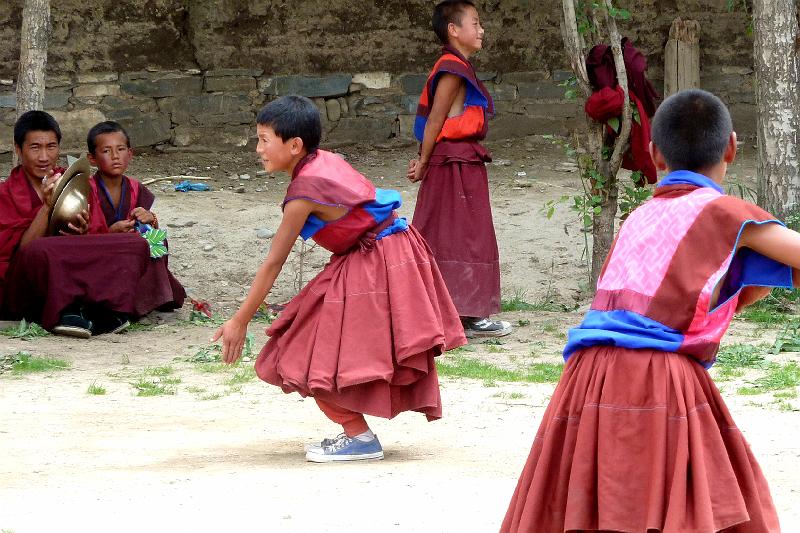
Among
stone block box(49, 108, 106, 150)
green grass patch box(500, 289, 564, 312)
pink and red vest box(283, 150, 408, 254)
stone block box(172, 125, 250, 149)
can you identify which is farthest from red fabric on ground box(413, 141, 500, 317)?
stone block box(49, 108, 106, 150)

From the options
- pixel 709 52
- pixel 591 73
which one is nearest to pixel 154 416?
pixel 591 73

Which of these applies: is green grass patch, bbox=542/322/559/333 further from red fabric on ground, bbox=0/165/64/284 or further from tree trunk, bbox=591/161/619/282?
red fabric on ground, bbox=0/165/64/284

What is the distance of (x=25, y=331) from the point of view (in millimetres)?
6641

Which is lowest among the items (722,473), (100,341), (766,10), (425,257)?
(100,341)

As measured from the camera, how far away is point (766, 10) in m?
6.96

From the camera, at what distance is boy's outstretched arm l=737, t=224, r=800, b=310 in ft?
8.11

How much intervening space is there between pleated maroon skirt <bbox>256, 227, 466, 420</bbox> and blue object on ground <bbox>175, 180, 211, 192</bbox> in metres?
5.53

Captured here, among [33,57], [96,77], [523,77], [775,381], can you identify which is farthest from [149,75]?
[775,381]

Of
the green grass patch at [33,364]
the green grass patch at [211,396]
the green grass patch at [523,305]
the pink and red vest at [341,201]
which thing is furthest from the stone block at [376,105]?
the pink and red vest at [341,201]

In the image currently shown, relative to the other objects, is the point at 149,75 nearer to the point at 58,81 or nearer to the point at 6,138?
the point at 58,81

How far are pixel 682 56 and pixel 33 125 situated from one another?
5.46m

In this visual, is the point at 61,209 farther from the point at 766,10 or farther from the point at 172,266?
the point at 766,10

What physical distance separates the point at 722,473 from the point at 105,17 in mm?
8269

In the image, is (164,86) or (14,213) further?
(164,86)
